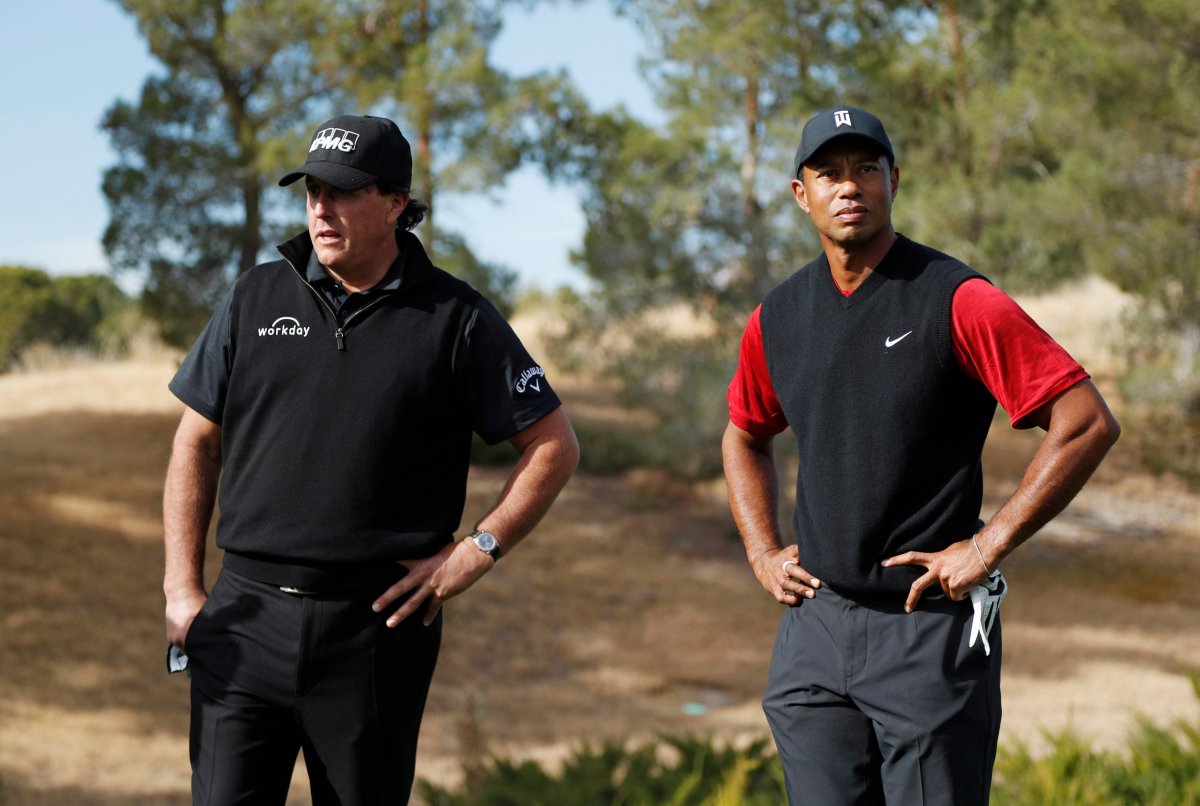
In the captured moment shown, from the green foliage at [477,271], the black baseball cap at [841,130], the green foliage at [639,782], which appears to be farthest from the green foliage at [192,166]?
the black baseball cap at [841,130]

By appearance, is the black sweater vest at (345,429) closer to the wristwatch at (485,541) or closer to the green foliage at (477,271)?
the wristwatch at (485,541)

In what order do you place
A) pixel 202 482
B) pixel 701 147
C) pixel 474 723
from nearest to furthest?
pixel 202 482 < pixel 474 723 < pixel 701 147

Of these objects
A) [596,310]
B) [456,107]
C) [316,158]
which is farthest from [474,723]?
[596,310]

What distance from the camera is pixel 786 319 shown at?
3.35 meters

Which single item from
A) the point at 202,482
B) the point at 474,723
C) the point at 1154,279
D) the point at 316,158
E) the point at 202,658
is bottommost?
the point at 474,723

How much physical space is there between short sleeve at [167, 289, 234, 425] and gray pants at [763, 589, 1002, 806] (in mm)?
1561

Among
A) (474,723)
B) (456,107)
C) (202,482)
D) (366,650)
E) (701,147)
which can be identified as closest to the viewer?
(366,650)

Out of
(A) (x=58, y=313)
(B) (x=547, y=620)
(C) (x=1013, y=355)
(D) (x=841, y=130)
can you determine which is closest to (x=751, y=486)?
(C) (x=1013, y=355)

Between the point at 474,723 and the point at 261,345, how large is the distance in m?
4.85

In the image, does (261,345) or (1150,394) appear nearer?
(261,345)

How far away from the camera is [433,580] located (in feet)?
10.4

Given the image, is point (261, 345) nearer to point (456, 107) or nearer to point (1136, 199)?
point (456, 107)

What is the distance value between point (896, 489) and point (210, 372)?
5.58 ft

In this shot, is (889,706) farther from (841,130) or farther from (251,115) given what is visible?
(251,115)
